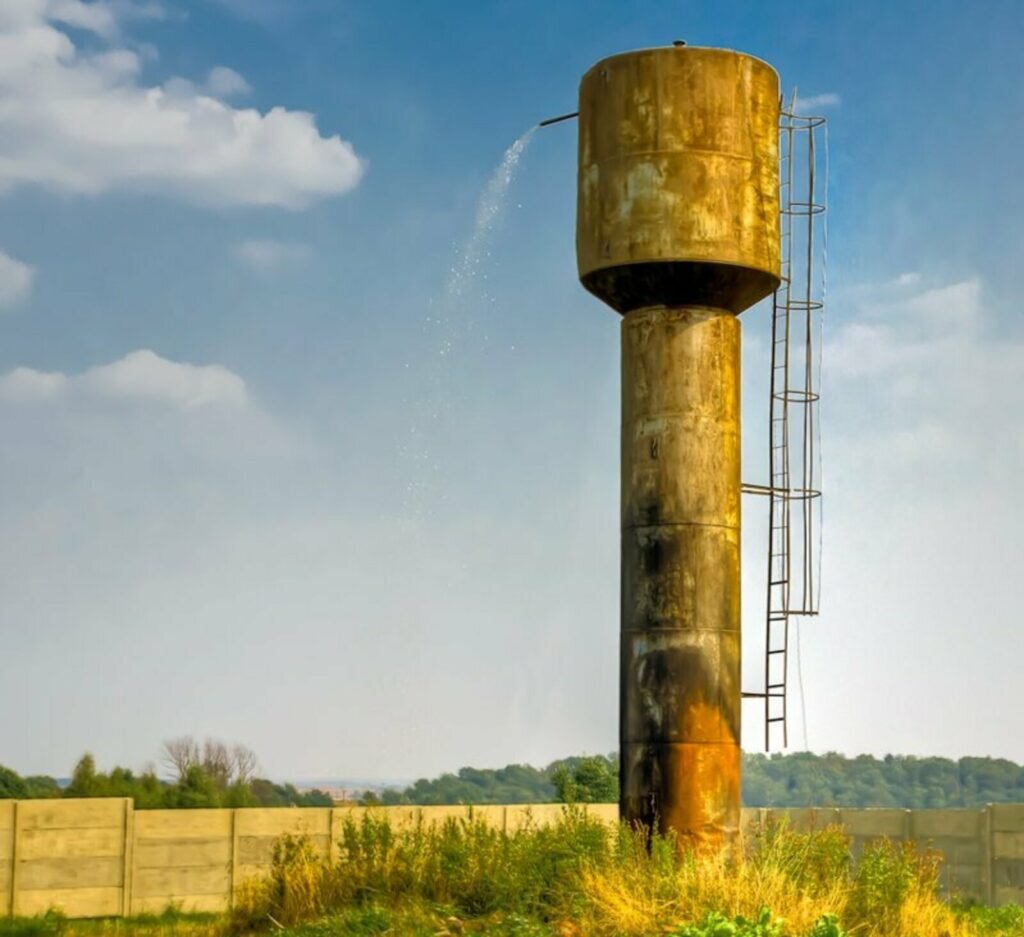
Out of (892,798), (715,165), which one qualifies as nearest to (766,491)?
(715,165)

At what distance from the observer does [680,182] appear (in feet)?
67.4

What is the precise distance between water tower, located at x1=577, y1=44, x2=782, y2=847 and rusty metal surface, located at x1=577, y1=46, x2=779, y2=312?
0.02 meters

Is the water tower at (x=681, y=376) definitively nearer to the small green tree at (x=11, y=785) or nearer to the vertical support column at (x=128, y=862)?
the vertical support column at (x=128, y=862)

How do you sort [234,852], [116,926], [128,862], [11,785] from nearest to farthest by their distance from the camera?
[116,926] → [128,862] → [234,852] → [11,785]

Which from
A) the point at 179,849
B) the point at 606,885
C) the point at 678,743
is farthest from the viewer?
the point at 179,849

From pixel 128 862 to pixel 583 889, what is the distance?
14.6 m

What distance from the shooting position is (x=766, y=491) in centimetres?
2236

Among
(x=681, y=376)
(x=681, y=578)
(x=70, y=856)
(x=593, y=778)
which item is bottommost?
(x=70, y=856)

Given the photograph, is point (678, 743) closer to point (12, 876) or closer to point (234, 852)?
point (234, 852)

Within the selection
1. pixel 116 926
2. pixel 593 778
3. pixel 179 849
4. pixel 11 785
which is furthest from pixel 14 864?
pixel 11 785

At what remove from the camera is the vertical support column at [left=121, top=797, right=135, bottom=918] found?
97.8ft

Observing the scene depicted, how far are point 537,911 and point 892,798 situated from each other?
327 ft

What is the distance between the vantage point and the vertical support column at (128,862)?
29.8 metres

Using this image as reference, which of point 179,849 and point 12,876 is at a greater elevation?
point 179,849
